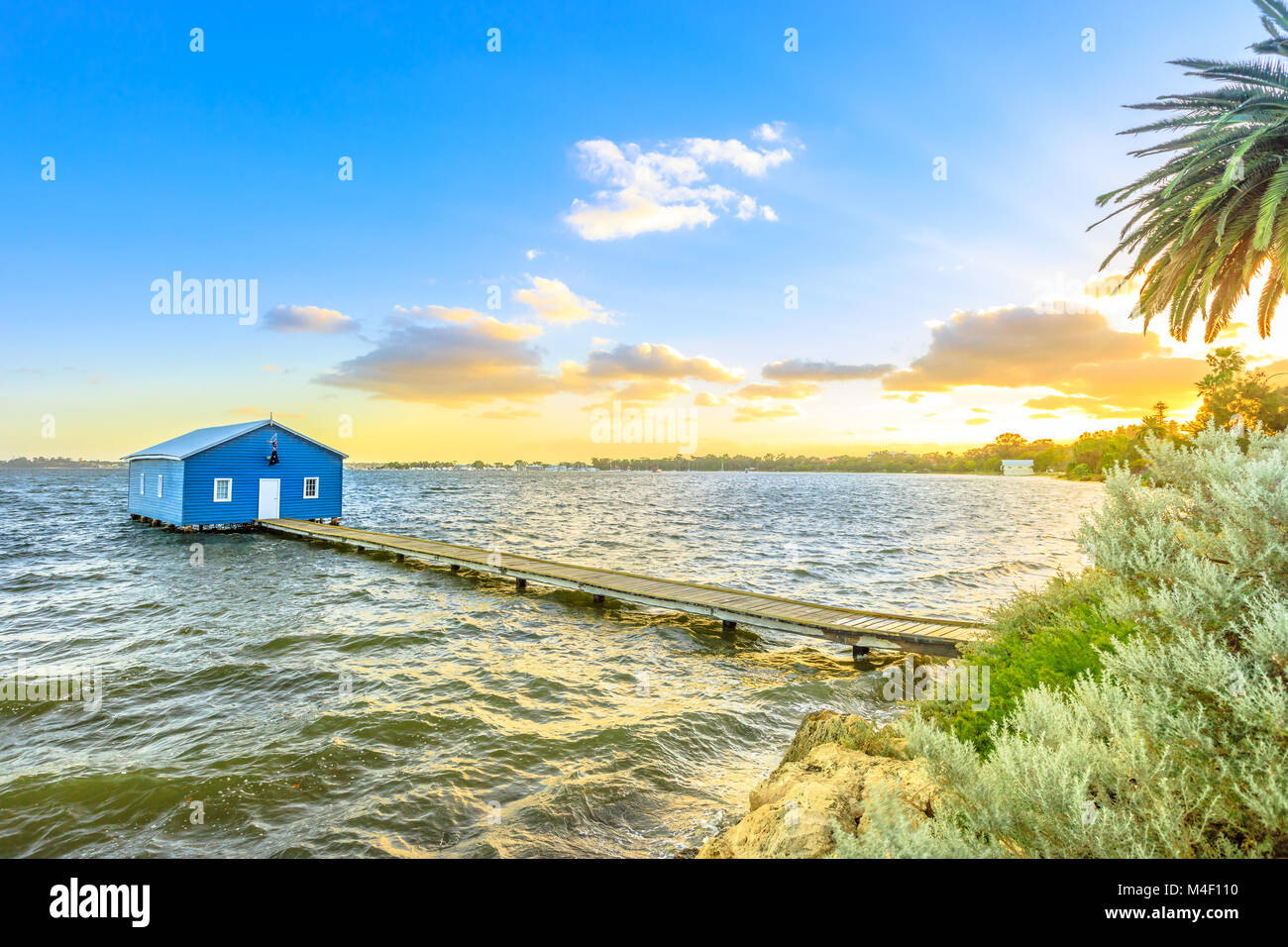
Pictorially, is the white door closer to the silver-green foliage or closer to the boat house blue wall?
the boat house blue wall

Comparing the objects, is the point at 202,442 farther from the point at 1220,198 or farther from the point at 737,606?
the point at 1220,198

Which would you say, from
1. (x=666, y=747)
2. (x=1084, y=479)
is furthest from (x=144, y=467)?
(x=1084, y=479)

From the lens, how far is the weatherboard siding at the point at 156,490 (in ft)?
111

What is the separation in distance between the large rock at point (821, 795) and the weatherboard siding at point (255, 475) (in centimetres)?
3730

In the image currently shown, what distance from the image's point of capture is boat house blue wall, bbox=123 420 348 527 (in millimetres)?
33500

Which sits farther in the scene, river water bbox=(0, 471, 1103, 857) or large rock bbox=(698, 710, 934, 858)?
river water bbox=(0, 471, 1103, 857)

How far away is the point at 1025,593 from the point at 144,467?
163 feet

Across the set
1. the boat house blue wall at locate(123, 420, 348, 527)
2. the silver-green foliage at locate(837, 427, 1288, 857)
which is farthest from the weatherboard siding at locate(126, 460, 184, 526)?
the silver-green foliage at locate(837, 427, 1288, 857)

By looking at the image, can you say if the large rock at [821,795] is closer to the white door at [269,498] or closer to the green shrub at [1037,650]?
the green shrub at [1037,650]

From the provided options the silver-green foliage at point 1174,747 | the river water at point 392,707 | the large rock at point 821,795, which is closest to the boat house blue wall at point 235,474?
the river water at point 392,707

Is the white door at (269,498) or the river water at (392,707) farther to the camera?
the white door at (269,498)

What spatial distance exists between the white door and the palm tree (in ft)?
133

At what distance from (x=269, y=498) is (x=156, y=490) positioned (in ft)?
26.4

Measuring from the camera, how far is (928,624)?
43.9 feet
